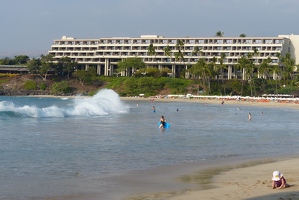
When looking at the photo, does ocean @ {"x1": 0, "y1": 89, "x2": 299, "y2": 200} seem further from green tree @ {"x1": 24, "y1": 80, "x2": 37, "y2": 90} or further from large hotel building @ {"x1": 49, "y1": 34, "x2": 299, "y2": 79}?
large hotel building @ {"x1": 49, "y1": 34, "x2": 299, "y2": 79}

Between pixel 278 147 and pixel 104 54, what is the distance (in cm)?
12897

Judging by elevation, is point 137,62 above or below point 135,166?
above

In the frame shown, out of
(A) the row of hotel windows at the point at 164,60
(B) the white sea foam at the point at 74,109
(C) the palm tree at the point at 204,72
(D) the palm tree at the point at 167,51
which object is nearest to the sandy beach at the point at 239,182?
(B) the white sea foam at the point at 74,109

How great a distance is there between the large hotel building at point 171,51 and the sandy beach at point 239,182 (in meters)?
120

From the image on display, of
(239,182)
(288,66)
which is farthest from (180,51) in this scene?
(239,182)

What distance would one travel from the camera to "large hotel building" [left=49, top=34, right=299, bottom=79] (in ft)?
469

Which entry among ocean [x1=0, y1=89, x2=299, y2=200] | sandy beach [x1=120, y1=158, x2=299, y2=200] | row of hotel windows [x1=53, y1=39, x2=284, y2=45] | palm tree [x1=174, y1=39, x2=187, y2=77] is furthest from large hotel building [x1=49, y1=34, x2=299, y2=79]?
sandy beach [x1=120, y1=158, x2=299, y2=200]

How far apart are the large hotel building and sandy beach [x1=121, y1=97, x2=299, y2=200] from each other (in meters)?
120

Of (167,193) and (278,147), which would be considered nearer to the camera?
(167,193)

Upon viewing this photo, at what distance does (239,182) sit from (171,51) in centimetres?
13340

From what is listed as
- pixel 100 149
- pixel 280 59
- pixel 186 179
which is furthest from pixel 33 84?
pixel 186 179

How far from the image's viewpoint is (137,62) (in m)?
144

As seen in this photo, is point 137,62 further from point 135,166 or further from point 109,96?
point 135,166

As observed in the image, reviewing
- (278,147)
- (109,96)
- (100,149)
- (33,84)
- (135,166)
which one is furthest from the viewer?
(33,84)
